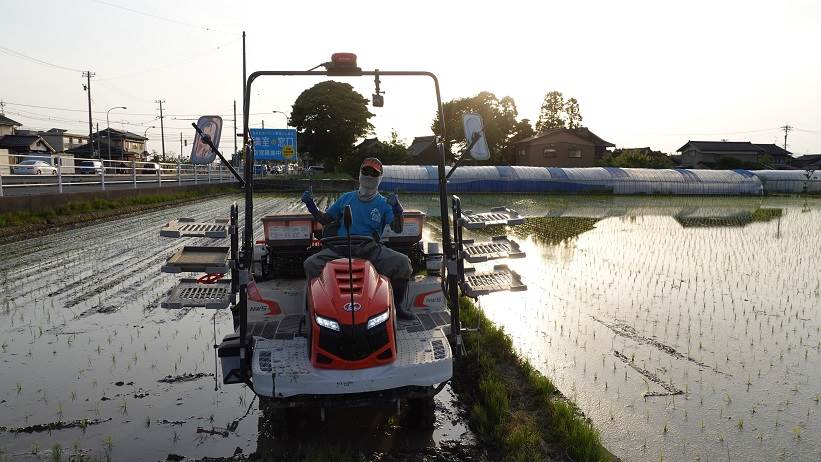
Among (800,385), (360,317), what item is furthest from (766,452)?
(360,317)

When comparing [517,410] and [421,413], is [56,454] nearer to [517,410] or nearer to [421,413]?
[421,413]

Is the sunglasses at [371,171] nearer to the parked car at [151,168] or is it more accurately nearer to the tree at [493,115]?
the parked car at [151,168]

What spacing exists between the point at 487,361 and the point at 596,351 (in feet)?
3.90

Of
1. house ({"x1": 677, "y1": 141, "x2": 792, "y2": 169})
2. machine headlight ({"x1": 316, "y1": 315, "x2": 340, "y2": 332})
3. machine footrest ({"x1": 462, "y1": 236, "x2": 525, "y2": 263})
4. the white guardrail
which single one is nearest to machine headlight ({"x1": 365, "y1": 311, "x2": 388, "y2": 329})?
machine headlight ({"x1": 316, "y1": 315, "x2": 340, "y2": 332})

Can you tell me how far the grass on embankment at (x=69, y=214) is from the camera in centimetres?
1266

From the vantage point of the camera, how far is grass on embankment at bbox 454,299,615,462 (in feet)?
11.5

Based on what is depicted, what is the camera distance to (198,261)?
16.7ft

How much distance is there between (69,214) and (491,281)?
538 inches

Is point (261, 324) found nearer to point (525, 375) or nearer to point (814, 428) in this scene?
point (525, 375)

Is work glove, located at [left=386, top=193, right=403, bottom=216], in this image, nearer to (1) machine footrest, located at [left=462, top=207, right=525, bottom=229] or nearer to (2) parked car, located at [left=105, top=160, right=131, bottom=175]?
(1) machine footrest, located at [left=462, top=207, right=525, bottom=229]

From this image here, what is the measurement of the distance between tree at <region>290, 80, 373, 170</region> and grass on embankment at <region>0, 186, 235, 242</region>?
90.5 feet

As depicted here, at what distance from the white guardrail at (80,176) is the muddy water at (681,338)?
41.1 ft

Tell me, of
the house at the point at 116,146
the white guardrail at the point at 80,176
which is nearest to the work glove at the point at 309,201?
the white guardrail at the point at 80,176

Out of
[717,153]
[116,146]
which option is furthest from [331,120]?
[717,153]
